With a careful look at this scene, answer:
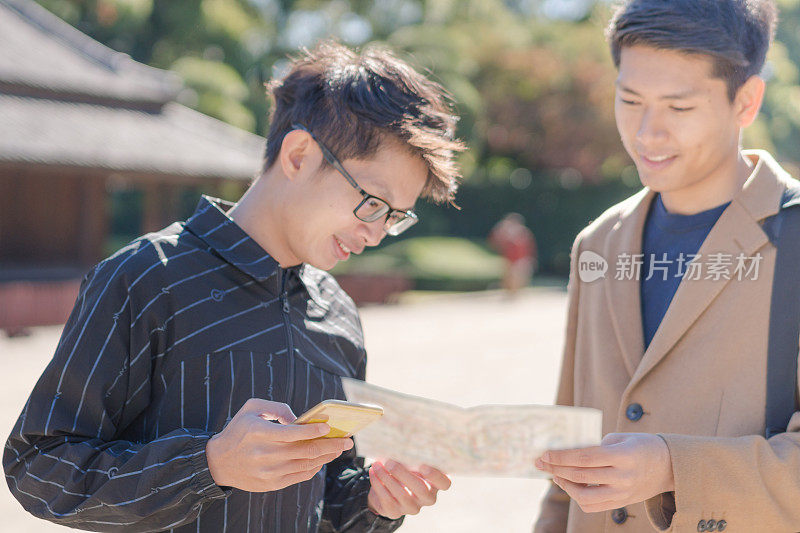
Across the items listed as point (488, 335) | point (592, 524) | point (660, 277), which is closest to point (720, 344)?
point (660, 277)

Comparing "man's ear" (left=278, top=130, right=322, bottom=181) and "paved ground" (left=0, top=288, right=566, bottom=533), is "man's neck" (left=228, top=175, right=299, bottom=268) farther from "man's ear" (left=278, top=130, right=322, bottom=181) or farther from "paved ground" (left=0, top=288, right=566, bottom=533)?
"paved ground" (left=0, top=288, right=566, bottom=533)

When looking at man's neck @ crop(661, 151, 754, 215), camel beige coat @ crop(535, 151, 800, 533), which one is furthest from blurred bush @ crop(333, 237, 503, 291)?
man's neck @ crop(661, 151, 754, 215)

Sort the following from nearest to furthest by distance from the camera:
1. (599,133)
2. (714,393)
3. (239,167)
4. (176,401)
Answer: (176,401)
(714,393)
(239,167)
(599,133)

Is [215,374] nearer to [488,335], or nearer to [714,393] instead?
[714,393]

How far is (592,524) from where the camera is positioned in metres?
2.19

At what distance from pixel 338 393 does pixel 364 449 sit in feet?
0.92

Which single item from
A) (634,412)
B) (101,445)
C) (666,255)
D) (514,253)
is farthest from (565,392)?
(514,253)

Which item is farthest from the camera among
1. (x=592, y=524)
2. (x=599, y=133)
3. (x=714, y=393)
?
(x=599, y=133)

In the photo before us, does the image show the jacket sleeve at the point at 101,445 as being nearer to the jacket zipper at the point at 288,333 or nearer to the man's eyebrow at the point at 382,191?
the jacket zipper at the point at 288,333

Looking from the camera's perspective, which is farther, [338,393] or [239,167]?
[239,167]

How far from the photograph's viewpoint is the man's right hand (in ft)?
5.09

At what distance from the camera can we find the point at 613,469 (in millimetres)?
1698

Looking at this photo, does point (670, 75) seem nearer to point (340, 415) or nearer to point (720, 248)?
point (720, 248)

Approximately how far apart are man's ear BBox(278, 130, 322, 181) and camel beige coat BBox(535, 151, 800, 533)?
0.82 meters
